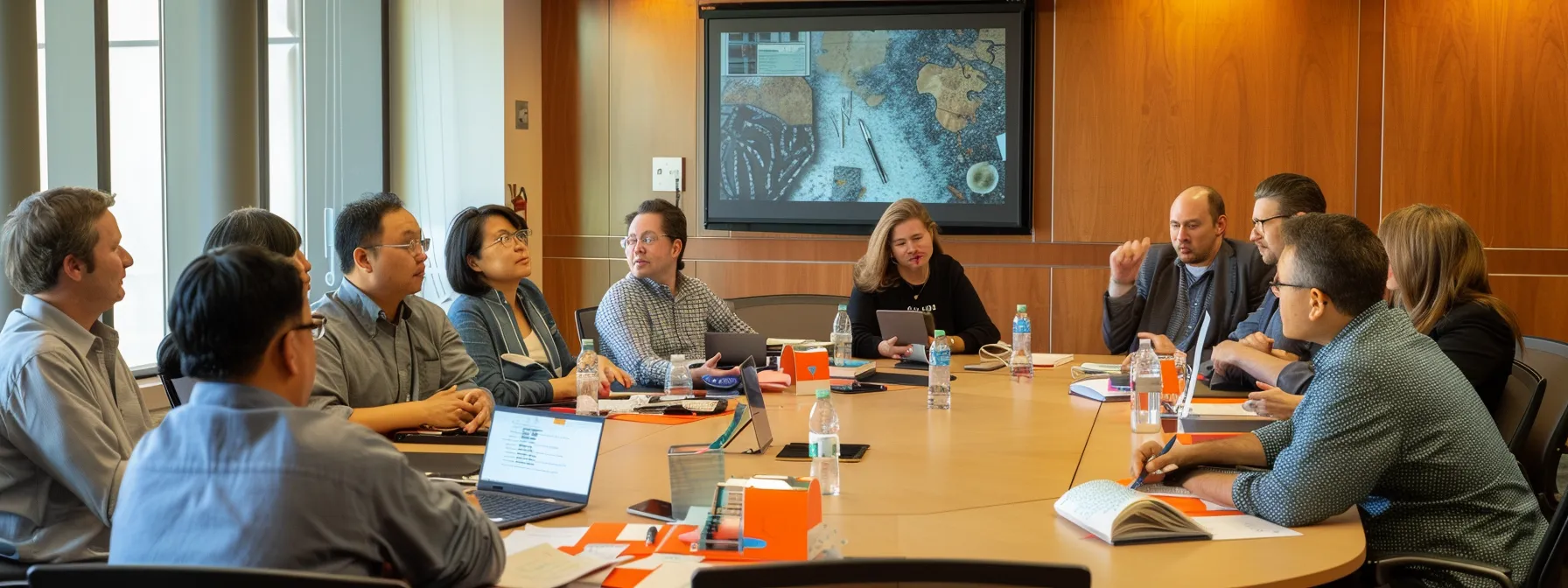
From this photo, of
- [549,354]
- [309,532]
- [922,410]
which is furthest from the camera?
[549,354]

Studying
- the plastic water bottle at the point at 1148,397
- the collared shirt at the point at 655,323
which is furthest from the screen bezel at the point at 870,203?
the plastic water bottle at the point at 1148,397

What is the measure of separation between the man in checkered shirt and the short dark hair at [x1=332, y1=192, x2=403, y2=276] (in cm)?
107

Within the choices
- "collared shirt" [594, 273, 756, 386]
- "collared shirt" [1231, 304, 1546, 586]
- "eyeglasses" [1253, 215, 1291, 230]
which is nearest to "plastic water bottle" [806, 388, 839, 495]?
"collared shirt" [1231, 304, 1546, 586]

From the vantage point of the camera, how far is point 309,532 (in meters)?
1.49

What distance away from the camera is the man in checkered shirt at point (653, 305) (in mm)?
4016

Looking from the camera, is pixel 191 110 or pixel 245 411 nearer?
pixel 245 411

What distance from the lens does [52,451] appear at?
2.12 metres

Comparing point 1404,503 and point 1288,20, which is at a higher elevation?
point 1288,20

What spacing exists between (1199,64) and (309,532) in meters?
5.69

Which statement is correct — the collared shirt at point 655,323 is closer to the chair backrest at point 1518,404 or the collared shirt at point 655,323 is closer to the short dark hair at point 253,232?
the short dark hair at point 253,232

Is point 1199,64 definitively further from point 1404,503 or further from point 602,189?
point 1404,503

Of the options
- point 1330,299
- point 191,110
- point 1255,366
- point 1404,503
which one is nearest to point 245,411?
point 1330,299

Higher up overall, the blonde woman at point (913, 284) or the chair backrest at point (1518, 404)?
the blonde woman at point (913, 284)

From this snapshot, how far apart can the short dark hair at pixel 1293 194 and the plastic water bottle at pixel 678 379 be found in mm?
2188
